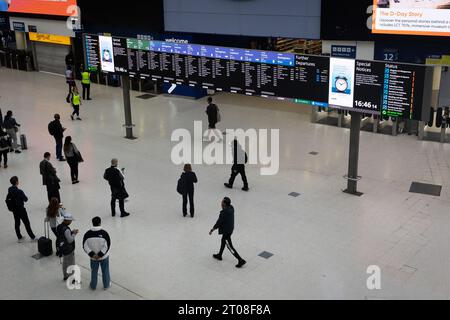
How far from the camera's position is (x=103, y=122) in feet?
68.0

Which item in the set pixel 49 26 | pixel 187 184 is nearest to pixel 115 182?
pixel 187 184

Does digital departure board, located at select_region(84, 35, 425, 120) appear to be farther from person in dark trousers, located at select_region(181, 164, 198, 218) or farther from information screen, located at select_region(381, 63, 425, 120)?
person in dark trousers, located at select_region(181, 164, 198, 218)

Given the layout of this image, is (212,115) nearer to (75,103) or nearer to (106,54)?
(106,54)

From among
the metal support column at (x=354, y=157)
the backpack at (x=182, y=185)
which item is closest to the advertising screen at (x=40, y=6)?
the backpack at (x=182, y=185)

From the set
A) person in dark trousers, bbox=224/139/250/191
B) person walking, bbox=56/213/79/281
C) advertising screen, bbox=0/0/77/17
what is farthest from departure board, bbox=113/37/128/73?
advertising screen, bbox=0/0/77/17

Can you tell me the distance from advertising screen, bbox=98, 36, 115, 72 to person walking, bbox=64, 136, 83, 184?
3.84 metres

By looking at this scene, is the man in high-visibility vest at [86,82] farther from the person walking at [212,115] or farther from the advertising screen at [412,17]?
the advertising screen at [412,17]

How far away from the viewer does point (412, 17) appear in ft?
55.7

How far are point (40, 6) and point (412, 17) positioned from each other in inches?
737

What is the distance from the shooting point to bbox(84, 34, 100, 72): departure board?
17734mm

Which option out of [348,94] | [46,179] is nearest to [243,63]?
[348,94]

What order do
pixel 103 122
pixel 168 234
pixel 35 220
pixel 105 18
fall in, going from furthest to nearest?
pixel 105 18
pixel 103 122
pixel 35 220
pixel 168 234

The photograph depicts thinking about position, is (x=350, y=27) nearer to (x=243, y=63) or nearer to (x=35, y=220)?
(x=243, y=63)
